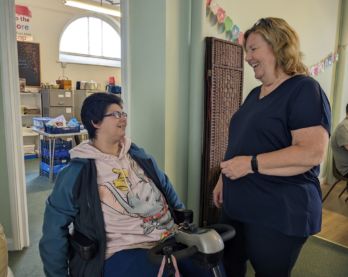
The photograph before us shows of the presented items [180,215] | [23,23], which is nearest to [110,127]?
[180,215]

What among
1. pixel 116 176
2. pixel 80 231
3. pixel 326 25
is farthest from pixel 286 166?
pixel 326 25

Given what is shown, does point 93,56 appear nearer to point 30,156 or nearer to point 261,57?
point 30,156

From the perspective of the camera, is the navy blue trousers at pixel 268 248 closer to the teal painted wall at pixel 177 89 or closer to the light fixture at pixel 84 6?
the teal painted wall at pixel 177 89

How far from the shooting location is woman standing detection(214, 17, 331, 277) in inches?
41.6

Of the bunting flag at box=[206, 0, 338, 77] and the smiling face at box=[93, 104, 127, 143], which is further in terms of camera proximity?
the bunting flag at box=[206, 0, 338, 77]

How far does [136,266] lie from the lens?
3.87ft

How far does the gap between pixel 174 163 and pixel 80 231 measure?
0.91 metres

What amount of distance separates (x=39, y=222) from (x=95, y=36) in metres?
5.24

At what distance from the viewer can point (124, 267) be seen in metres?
Result: 1.19

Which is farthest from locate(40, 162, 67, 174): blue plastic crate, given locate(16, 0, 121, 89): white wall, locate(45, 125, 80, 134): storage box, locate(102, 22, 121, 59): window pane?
locate(102, 22, 121, 59): window pane

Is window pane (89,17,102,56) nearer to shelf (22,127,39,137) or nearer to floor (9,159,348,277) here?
shelf (22,127,39,137)

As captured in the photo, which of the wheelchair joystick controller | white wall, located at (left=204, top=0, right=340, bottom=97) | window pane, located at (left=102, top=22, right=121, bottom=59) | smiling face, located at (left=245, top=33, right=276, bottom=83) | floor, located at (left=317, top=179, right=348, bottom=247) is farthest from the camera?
window pane, located at (left=102, top=22, right=121, bottom=59)

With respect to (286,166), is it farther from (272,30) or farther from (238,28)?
(238,28)

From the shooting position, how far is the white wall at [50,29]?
6.03 meters
